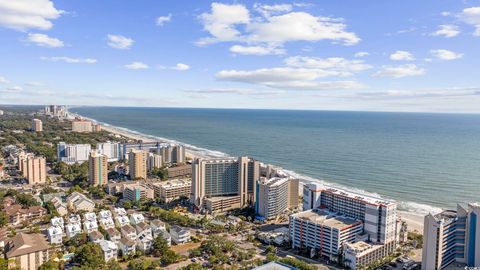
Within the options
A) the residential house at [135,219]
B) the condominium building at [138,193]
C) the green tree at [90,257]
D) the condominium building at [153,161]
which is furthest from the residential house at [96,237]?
the condominium building at [153,161]

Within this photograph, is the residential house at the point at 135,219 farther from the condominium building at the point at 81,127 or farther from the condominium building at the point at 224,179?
the condominium building at the point at 81,127

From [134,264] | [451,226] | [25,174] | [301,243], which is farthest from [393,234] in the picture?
[25,174]

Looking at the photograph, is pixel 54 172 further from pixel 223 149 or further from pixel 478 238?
pixel 478 238

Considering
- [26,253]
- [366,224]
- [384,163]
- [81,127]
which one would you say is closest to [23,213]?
[26,253]

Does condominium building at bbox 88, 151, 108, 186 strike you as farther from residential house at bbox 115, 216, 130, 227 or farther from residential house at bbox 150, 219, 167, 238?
residential house at bbox 150, 219, 167, 238

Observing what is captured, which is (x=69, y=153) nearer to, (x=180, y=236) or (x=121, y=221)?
(x=121, y=221)

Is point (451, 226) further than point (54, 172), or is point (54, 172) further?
point (54, 172)
